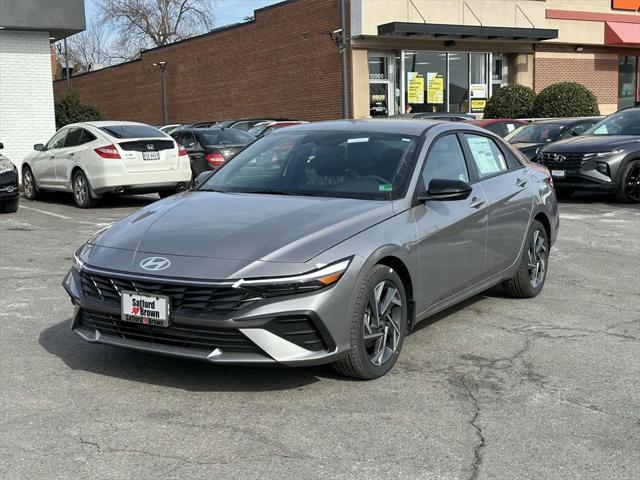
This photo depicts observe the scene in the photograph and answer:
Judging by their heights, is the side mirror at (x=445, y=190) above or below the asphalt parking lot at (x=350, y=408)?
above

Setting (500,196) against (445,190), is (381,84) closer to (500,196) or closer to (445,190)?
(500,196)

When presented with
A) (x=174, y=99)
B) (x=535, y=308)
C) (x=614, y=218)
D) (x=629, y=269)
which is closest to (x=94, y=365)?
(x=535, y=308)

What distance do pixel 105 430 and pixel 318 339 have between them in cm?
119

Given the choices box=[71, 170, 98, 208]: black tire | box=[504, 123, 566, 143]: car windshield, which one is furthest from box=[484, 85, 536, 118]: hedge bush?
box=[71, 170, 98, 208]: black tire

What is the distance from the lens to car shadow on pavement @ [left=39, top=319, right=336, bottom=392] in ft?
15.4

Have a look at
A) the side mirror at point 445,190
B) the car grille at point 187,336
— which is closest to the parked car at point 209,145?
the side mirror at point 445,190

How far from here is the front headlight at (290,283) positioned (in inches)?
168

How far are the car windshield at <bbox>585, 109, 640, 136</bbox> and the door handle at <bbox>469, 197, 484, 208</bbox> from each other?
31.8 feet

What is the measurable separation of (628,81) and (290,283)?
3696cm

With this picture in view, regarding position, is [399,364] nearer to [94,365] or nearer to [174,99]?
[94,365]

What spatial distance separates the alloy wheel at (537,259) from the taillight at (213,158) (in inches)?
372

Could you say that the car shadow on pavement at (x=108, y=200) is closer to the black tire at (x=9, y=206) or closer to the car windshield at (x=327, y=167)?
the black tire at (x=9, y=206)

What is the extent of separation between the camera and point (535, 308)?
6.76 meters

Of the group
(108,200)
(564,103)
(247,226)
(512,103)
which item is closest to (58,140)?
(108,200)
